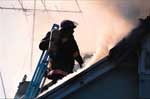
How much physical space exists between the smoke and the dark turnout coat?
31cm

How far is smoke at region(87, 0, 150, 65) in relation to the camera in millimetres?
5996

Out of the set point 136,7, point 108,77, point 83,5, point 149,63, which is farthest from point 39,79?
point 83,5

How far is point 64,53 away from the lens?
6359mm

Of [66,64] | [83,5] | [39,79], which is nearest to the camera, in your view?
[39,79]

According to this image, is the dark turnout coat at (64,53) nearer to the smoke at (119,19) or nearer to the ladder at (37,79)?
the ladder at (37,79)

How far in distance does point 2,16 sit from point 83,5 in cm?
201

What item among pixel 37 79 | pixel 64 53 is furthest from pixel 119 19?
pixel 37 79

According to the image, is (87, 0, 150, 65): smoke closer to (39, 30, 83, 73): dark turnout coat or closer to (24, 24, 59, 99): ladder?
(39, 30, 83, 73): dark turnout coat

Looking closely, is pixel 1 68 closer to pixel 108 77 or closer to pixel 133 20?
pixel 133 20

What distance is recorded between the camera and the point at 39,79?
5.97 meters

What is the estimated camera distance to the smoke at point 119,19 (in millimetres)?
5996

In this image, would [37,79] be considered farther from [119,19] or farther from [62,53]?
[119,19]

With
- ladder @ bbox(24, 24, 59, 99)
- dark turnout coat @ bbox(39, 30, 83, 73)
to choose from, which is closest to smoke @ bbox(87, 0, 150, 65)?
dark turnout coat @ bbox(39, 30, 83, 73)

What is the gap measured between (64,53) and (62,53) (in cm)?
7
